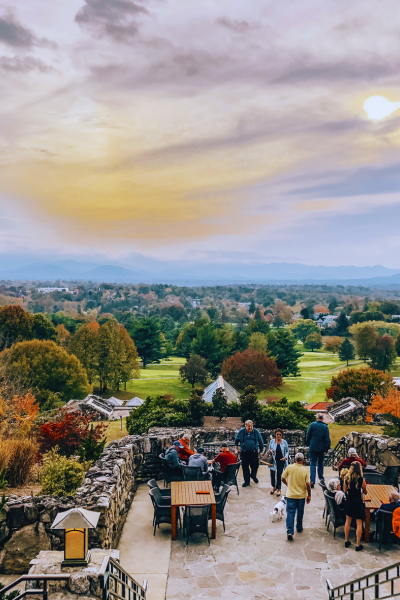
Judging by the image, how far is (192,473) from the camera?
9.74 m

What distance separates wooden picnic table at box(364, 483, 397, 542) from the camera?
8102 millimetres

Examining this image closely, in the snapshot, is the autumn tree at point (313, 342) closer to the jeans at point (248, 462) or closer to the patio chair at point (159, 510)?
the jeans at point (248, 462)

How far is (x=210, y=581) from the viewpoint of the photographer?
698 cm

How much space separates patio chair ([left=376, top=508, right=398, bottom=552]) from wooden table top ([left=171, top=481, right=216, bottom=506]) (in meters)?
2.77

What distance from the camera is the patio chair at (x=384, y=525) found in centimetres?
777

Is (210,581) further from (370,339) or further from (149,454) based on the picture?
(370,339)

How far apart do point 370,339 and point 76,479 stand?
78448 mm

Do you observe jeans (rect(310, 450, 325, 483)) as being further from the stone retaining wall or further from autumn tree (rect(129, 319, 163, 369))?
autumn tree (rect(129, 319, 163, 369))

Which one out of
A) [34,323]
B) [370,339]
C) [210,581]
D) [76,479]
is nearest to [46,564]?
[210,581]

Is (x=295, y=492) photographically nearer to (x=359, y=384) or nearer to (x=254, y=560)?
(x=254, y=560)

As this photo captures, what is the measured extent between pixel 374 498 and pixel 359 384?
117ft

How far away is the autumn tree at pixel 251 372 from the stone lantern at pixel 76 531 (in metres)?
44.6

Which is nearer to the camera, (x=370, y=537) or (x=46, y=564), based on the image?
(x=46, y=564)

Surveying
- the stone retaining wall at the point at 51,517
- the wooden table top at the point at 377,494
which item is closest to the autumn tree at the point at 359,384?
the wooden table top at the point at 377,494
